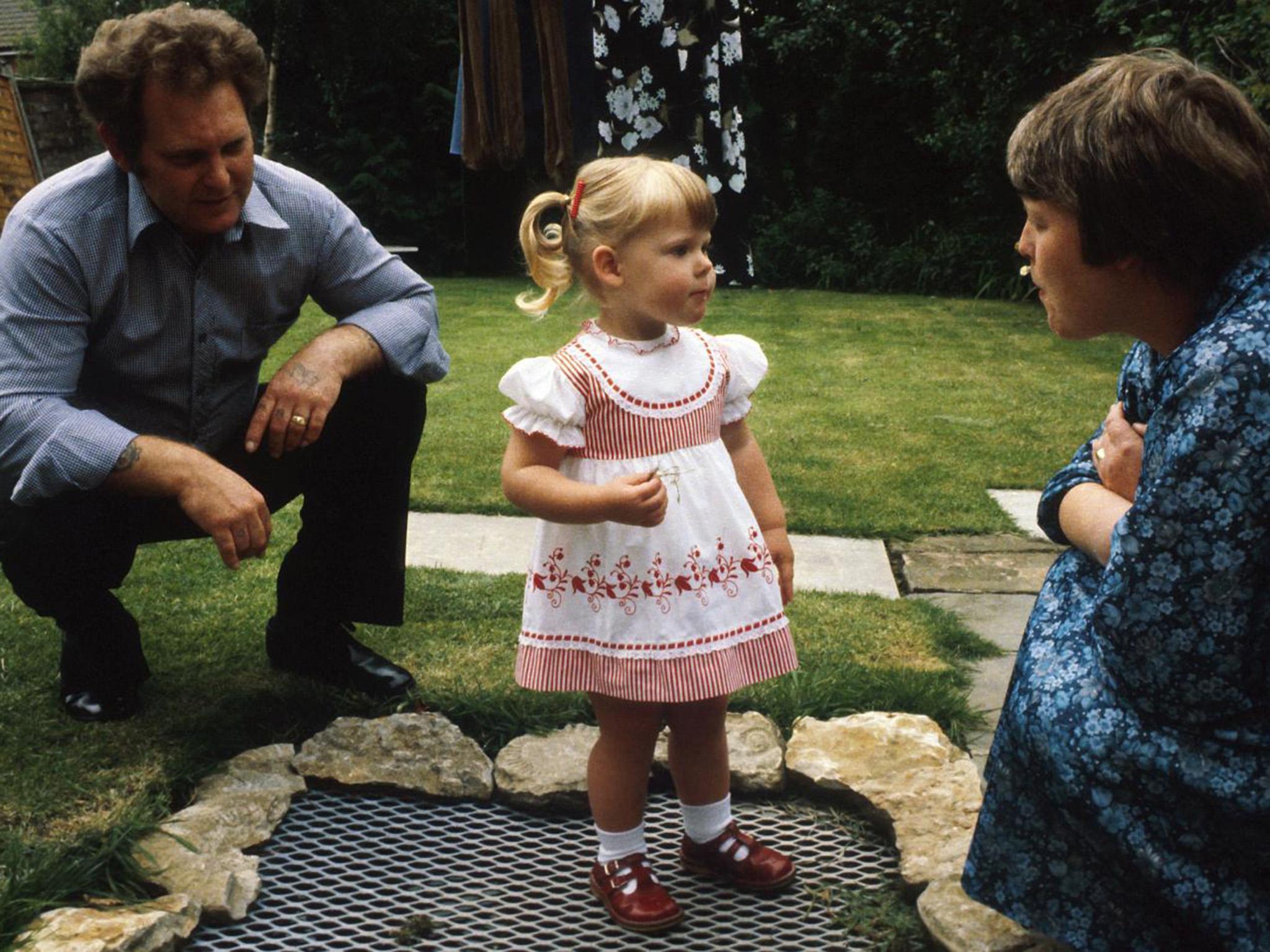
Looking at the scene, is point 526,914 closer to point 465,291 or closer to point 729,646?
point 729,646

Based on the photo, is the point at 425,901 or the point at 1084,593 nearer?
the point at 1084,593

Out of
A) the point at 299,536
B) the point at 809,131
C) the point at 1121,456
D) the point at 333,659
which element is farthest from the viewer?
the point at 809,131

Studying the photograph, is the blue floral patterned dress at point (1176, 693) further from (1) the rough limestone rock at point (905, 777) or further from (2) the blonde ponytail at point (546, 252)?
(2) the blonde ponytail at point (546, 252)

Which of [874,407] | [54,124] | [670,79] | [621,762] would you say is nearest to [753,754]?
[621,762]

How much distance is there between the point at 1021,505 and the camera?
4012 millimetres

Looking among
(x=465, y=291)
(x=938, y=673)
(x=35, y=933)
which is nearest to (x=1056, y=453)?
(x=938, y=673)

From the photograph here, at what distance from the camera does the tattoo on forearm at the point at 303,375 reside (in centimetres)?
246

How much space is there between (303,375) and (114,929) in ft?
3.58

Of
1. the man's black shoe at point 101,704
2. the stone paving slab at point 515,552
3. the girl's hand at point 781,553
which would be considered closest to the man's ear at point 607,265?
the girl's hand at point 781,553

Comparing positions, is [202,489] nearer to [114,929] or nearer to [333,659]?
[333,659]

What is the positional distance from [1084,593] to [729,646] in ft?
1.67

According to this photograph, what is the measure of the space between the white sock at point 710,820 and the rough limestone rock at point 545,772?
0.24m

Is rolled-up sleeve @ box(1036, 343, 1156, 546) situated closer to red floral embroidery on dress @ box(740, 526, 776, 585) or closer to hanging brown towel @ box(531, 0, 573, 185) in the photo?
red floral embroidery on dress @ box(740, 526, 776, 585)

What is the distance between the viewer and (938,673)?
8.59ft
